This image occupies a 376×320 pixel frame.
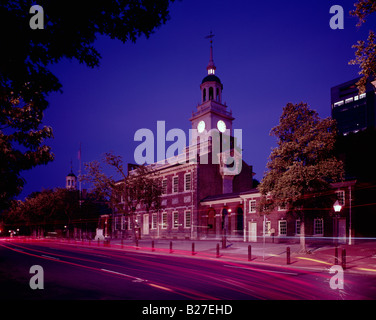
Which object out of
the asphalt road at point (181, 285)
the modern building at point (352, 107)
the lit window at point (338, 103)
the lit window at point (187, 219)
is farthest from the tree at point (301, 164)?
the lit window at point (338, 103)

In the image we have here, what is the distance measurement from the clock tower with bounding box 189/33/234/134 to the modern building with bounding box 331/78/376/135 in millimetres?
71813

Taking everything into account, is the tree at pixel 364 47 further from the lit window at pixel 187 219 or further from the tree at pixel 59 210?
the tree at pixel 59 210

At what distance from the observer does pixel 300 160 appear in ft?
74.4

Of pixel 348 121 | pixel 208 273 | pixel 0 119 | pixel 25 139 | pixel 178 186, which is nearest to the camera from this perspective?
pixel 0 119

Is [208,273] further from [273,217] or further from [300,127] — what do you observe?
[273,217]

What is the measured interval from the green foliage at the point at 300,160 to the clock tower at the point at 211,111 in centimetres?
3020

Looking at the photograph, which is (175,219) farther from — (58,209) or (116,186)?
(58,209)

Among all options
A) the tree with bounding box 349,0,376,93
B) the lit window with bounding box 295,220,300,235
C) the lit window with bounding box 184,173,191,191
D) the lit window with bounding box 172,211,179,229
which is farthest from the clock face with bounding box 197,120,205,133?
the tree with bounding box 349,0,376,93

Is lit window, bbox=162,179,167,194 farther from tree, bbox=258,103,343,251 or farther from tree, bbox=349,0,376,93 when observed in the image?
tree, bbox=349,0,376,93

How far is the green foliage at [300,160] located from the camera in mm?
20812

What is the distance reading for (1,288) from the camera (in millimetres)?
10078

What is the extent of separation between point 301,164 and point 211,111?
32.5 meters
